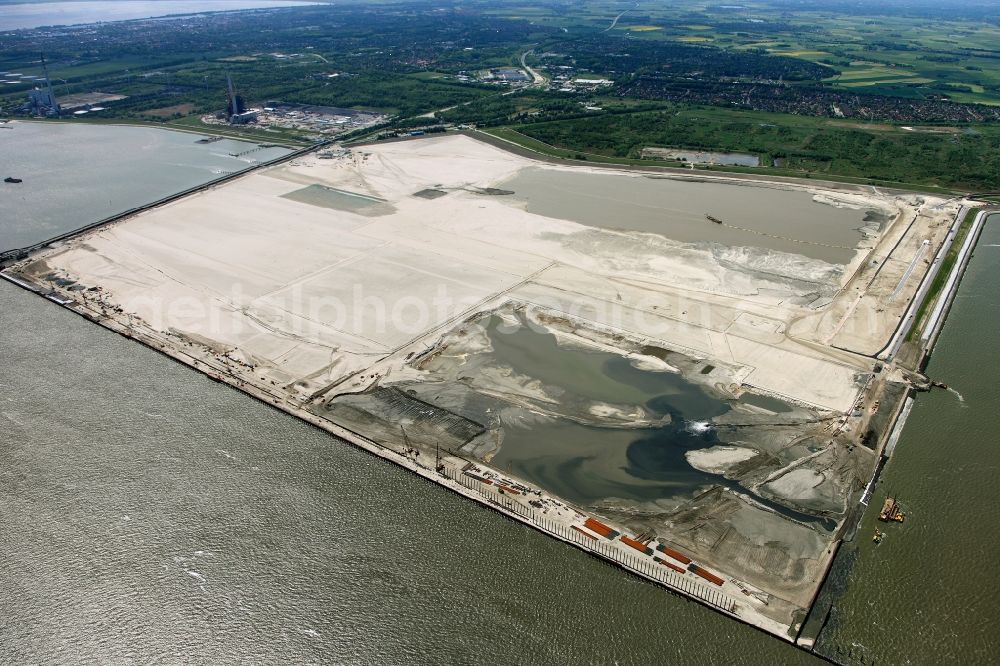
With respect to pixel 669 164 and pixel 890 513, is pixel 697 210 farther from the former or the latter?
pixel 890 513

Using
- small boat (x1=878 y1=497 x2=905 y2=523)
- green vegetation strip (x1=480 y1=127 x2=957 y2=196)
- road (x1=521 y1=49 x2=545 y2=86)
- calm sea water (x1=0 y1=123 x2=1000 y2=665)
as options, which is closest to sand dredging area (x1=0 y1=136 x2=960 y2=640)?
small boat (x1=878 y1=497 x2=905 y2=523)

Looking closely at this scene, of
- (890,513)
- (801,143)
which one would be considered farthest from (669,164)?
(890,513)

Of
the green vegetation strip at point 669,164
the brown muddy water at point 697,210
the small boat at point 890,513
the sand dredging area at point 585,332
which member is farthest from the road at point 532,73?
the small boat at point 890,513

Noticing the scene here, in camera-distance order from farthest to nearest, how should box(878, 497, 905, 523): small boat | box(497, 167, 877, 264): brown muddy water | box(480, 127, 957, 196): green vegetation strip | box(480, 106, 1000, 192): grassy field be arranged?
box(480, 106, 1000, 192): grassy field → box(480, 127, 957, 196): green vegetation strip → box(497, 167, 877, 264): brown muddy water → box(878, 497, 905, 523): small boat

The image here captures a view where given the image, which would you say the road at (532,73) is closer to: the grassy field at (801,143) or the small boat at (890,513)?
the grassy field at (801,143)

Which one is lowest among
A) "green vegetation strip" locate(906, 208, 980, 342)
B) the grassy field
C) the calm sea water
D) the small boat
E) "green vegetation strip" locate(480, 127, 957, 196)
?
the calm sea water

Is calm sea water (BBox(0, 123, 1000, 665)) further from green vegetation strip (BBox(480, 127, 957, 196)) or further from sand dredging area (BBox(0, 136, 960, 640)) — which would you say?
green vegetation strip (BBox(480, 127, 957, 196))

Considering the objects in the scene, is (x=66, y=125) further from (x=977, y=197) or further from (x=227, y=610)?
(x=977, y=197)
